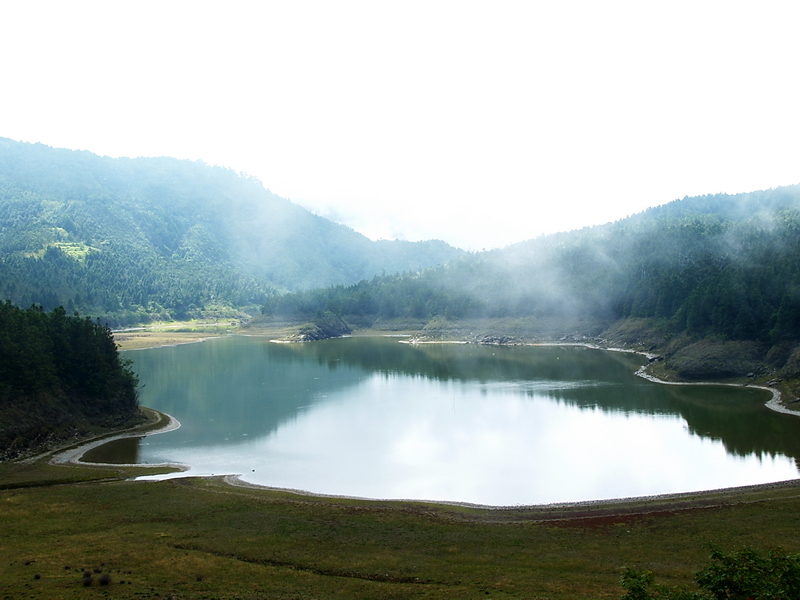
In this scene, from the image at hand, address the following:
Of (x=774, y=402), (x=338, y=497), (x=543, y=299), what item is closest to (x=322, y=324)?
(x=543, y=299)

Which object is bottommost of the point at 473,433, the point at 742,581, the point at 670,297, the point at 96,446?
the point at 473,433

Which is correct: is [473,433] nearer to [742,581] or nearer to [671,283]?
[742,581]

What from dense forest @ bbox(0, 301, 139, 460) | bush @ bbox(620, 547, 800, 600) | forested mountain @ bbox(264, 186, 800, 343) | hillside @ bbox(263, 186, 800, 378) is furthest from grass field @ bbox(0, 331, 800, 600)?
forested mountain @ bbox(264, 186, 800, 343)

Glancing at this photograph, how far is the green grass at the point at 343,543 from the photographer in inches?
803

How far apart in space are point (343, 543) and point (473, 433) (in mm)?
29414

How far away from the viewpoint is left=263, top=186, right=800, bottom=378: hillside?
7825 cm

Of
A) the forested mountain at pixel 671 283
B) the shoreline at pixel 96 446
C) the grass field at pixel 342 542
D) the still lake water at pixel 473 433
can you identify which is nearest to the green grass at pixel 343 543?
the grass field at pixel 342 542

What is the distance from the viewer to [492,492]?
121 ft

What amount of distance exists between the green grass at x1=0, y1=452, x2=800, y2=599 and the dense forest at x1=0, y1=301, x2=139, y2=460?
43.9 feet

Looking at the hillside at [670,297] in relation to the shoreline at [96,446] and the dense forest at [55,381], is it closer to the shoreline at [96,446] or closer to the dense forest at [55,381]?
the shoreline at [96,446]

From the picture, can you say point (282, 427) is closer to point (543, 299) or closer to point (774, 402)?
point (774, 402)

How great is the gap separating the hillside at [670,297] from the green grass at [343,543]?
48.3m

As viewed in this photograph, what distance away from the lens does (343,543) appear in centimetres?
2580

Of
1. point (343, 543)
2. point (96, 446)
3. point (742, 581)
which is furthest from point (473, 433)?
point (742, 581)
